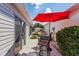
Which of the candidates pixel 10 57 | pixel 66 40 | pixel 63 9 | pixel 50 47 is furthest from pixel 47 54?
pixel 63 9

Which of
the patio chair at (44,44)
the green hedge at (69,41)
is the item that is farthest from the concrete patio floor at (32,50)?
the green hedge at (69,41)

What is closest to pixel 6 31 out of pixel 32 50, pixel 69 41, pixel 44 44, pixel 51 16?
pixel 32 50

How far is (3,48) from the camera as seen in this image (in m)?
3.11

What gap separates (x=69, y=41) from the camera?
357 centimetres

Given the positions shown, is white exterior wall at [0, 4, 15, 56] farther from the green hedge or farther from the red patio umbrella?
the green hedge

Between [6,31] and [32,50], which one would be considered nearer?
[6,31]

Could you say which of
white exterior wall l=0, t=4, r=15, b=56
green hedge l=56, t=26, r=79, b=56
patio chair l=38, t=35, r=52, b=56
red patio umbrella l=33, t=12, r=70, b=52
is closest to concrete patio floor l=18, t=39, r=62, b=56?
patio chair l=38, t=35, r=52, b=56

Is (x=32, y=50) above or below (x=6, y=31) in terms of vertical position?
below

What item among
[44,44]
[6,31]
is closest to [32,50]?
[44,44]

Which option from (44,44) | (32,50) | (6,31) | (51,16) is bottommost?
(32,50)

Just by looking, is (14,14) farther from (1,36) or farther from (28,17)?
(1,36)

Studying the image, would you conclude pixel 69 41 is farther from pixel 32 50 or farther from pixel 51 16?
pixel 32 50

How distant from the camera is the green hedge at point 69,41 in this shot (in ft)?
11.6

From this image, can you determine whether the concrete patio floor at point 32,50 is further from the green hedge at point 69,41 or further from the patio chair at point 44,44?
the green hedge at point 69,41
